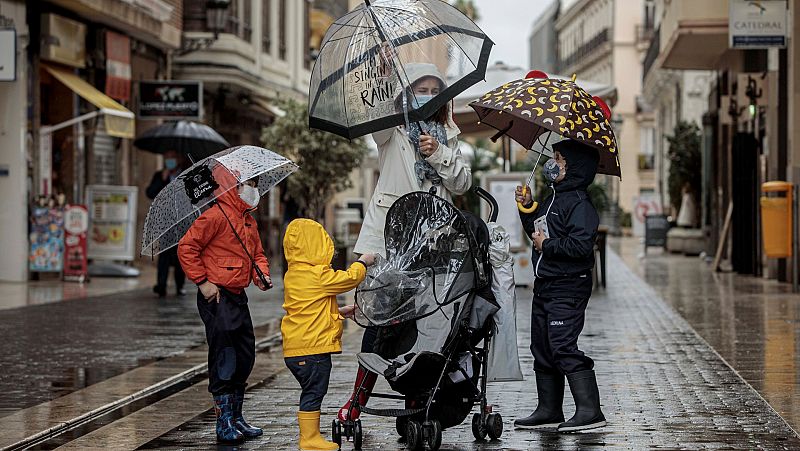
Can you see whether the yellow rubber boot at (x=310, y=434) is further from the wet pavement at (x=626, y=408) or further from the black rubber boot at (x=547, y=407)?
the black rubber boot at (x=547, y=407)

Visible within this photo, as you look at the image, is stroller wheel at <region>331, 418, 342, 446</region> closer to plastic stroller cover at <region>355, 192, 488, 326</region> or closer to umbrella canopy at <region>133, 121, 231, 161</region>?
plastic stroller cover at <region>355, 192, 488, 326</region>

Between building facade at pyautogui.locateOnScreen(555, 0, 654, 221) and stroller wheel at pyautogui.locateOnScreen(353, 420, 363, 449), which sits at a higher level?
building facade at pyautogui.locateOnScreen(555, 0, 654, 221)

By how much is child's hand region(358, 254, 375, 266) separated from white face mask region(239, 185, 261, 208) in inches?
33.2

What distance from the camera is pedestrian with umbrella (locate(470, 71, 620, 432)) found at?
788 centimetres

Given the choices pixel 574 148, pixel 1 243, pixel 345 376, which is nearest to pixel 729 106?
pixel 1 243

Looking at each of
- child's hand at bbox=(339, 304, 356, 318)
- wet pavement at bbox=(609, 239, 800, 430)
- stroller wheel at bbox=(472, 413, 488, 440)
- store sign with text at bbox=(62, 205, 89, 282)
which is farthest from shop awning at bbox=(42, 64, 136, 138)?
stroller wheel at bbox=(472, 413, 488, 440)

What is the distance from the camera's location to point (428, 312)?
23.7 feet

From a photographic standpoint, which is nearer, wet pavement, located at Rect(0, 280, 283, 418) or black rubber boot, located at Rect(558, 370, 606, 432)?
black rubber boot, located at Rect(558, 370, 606, 432)

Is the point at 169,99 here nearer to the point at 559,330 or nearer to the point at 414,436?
the point at 559,330

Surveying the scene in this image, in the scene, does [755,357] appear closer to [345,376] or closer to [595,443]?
[345,376]

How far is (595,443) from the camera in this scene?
7582 mm

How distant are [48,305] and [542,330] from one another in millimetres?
10505

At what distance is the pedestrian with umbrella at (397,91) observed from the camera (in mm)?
7652

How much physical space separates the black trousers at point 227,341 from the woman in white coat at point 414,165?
2.05ft
